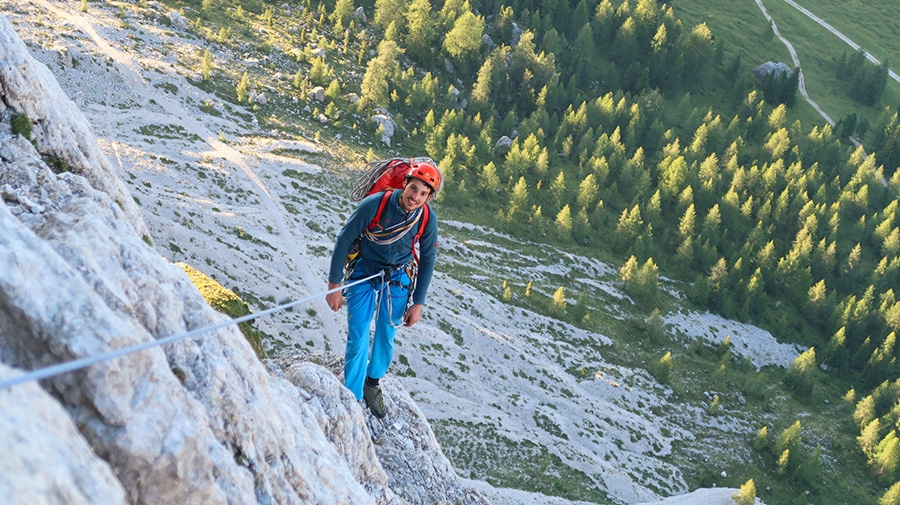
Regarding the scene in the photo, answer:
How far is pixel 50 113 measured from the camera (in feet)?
34.4

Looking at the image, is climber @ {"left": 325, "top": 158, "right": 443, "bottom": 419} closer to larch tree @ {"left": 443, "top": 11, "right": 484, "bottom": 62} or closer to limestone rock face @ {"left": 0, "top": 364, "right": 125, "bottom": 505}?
limestone rock face @ {"left": 0, "top": 364, "right": 125, "bottom": 505}

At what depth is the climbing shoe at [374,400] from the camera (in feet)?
44.5

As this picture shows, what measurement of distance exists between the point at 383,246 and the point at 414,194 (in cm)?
127

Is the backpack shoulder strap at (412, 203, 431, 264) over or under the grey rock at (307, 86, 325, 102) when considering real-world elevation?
over

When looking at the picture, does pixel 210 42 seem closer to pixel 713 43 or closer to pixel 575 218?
pixel 575 218

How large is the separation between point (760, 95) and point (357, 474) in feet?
457

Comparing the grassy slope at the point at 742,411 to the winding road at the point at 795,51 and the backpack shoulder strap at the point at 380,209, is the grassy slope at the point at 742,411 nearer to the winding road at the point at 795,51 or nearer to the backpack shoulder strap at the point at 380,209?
the backpack shoulder strap at the point at 380,209

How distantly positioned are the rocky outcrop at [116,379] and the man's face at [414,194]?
3.30m

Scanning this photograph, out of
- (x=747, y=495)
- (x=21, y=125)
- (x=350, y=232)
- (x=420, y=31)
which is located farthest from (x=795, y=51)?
(x=21, y=125)

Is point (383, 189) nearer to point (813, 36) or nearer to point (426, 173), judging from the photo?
point (426, 173)

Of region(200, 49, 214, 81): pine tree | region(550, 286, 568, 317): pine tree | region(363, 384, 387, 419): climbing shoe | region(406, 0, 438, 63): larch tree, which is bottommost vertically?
region(550, 286, 568, 317): pine tree

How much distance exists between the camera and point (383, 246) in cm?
1207

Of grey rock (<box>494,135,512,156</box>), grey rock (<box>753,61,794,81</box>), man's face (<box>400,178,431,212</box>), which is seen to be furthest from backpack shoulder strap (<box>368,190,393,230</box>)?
grey rock (<box>753,61,794,81</box>)

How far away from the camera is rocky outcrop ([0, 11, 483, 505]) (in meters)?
4.96
